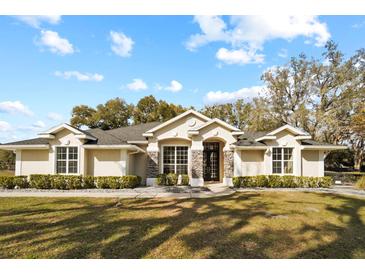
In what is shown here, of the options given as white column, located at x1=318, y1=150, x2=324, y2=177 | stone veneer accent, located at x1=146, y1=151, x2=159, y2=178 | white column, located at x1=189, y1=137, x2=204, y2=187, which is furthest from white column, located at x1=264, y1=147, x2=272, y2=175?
stone veneer accent, located at x1=146, y1=151, x2=159, y2=178

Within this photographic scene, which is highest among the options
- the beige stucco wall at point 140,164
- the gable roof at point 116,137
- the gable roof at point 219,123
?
the gable roof at point 219,123

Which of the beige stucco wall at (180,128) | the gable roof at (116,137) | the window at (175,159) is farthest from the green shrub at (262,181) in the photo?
the gable roof at (116,137)

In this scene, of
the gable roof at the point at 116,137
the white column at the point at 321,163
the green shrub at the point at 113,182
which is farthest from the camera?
the white column at the point at 321,163

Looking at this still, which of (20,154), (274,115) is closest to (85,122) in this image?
(20,154)

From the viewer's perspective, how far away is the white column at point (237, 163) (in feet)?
51.0

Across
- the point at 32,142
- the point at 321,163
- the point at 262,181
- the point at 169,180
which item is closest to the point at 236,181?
the point at 262,181

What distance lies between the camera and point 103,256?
14.4ft

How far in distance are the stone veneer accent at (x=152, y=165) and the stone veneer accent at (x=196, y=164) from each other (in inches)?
103

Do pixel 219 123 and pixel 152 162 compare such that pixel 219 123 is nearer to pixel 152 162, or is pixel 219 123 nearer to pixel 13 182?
pixel 152 162

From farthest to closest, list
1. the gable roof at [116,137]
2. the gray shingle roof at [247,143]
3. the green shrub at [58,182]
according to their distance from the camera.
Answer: the gray shingle roof at [247,143], the gable roof at [116,137], the green shrub at [58,182]

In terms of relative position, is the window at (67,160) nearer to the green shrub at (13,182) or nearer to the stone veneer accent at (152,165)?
the green shrub at (13,182)

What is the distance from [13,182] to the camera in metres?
13.6

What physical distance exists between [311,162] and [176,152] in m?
10.0

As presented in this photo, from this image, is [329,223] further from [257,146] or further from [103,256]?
[257,146]
